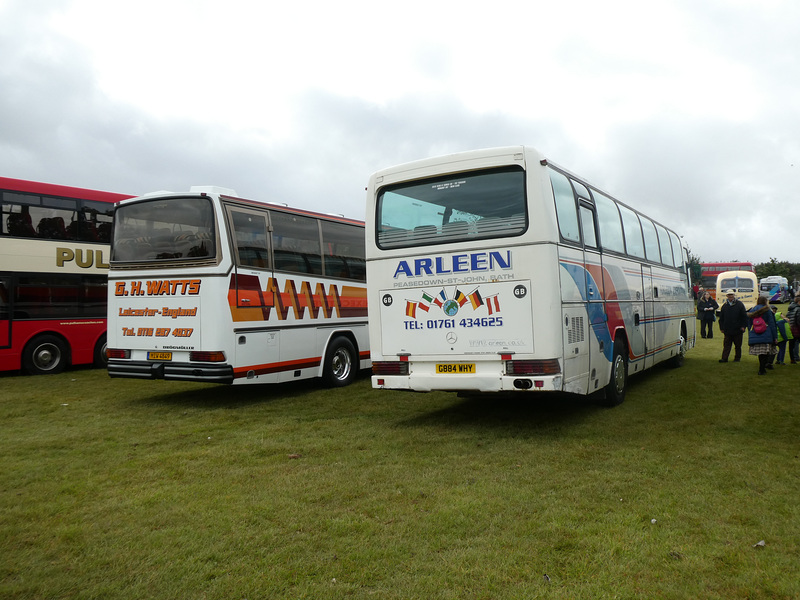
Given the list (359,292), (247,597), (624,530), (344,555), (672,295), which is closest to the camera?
(247,597)

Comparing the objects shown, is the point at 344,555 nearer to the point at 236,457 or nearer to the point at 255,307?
the point at 236,457

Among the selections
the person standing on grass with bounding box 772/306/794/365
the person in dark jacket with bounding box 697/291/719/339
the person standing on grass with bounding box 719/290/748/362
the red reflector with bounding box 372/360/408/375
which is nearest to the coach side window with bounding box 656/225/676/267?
the person standing on grass with bounding box 719/290/748/362

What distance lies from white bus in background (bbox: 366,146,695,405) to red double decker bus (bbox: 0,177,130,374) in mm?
9555

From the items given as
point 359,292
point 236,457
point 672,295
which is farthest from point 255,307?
point 672,295

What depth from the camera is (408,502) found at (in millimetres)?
5203

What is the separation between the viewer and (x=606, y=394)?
30.6 feet

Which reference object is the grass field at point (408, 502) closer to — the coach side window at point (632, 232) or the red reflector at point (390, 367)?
the red reflector at point (390, 367)

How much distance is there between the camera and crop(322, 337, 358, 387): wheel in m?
12.0

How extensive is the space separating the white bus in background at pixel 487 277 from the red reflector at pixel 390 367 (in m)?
0.01

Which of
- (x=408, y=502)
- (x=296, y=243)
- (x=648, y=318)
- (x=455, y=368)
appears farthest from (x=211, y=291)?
(x=648, y=318)

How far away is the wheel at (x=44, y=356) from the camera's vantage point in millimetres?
14352

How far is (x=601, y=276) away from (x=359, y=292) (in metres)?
5.25

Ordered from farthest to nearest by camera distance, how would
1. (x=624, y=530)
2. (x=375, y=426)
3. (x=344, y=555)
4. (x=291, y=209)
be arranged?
(x=291, y=209)
(x=375, y=426)
(x=624, y=530)
(x=344, y=555)

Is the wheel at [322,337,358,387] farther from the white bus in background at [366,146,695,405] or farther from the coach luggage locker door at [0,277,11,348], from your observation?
the coach luggage locker door at [0,277,11,348]
